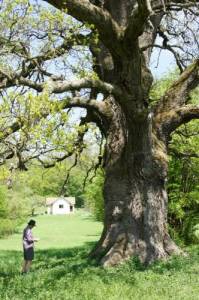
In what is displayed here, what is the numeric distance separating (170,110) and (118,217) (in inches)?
145

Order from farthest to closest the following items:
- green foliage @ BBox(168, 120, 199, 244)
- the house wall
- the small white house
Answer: the house wall < the small white house < green foliage @ BBox(168, 120, 199, 244)

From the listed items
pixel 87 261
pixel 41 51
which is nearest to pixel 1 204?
pixel 87 261

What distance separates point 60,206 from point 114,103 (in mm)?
110082

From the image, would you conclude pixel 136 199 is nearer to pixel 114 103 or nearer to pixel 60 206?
pixel 114 103

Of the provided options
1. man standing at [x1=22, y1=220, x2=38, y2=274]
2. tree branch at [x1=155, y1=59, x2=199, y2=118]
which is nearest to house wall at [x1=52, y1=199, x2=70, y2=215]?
man standing at [x1=22, y1=220, x2=38, y2=274]

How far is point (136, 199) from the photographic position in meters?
15.8

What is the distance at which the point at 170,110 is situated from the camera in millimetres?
16281

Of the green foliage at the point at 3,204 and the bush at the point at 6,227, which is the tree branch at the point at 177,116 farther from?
the bush at the point at 6,227

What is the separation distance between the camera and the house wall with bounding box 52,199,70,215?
12356cm

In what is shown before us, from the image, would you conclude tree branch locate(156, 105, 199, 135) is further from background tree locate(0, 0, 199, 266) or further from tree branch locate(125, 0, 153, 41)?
tree branch locate(125, 0, 153, 41)

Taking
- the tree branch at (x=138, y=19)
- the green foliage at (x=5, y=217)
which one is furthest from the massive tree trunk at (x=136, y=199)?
the green foliage at (x=5, y=217)

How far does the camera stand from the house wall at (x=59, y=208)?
123562mm

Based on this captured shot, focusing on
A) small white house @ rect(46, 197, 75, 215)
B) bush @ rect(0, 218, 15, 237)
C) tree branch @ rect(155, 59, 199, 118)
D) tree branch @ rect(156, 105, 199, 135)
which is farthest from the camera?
small white house @ rect(46, 197, 75, 215)

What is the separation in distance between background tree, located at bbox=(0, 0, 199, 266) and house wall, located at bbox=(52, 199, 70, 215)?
107 metres
